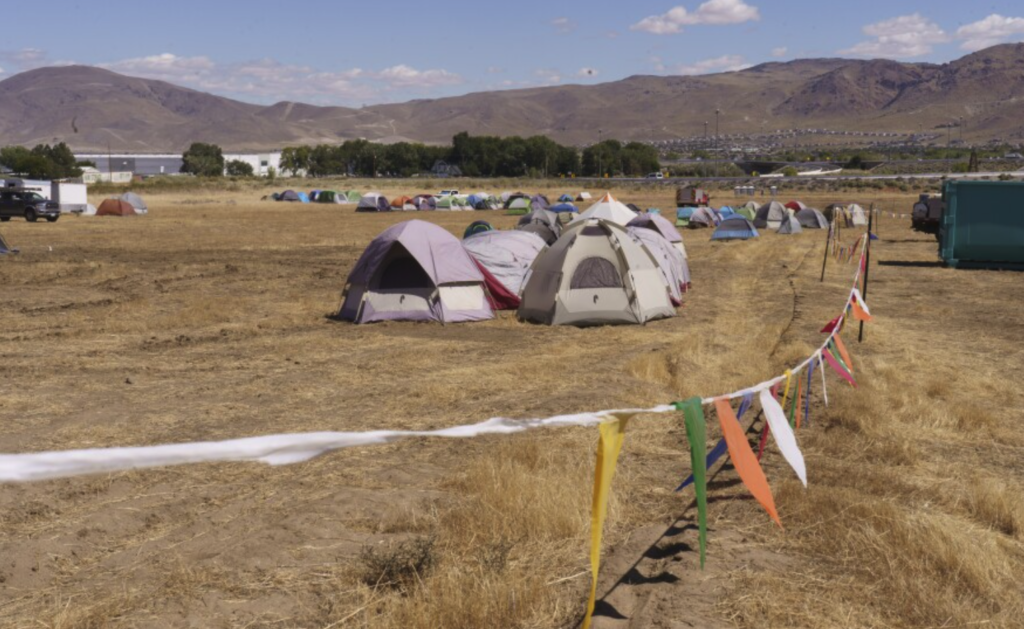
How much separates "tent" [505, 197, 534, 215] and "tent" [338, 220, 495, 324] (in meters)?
44.8

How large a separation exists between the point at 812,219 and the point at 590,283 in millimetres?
33777

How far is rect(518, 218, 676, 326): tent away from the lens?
16719 millimetres

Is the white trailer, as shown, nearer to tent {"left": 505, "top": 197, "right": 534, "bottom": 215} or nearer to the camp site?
tent {"left": 505, "top": 197, "right": 534, "bottom": 215}

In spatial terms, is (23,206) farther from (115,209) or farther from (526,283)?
(526,283)

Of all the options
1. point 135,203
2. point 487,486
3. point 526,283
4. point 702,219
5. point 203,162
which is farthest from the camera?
point 203,162

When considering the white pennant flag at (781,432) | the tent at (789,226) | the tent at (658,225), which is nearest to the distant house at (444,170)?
the tent at (789,226)

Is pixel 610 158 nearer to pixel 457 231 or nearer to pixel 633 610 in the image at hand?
pixel 457 231

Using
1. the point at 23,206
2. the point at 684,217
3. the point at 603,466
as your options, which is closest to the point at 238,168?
the point at 23,206

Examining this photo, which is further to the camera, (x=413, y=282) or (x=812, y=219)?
(x=812, y=219)

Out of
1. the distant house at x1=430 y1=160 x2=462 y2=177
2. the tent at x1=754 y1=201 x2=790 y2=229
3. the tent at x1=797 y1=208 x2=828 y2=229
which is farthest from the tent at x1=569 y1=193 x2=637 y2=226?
the distant house at x1=430 y1=160 x2=462 y2=177

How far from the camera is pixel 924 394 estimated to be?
1093 cm

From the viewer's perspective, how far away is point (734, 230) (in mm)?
39844

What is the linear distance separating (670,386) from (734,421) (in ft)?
19.1

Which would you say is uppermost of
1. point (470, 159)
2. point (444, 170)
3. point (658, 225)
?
point (470, 159)
